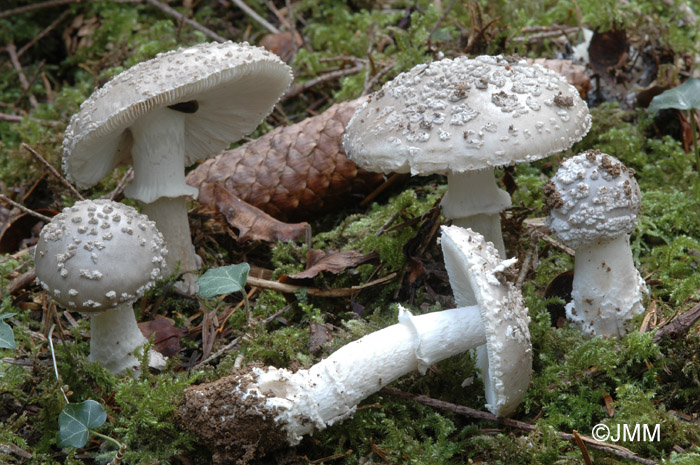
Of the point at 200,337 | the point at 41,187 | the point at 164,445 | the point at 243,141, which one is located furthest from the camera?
the point at 243,141

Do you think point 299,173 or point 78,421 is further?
point 299,173

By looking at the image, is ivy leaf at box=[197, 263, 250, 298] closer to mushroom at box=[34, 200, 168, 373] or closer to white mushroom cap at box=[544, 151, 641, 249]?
mushroom at box=[34, 200, 168, 373]

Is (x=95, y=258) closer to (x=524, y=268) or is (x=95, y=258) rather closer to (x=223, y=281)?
(x=223, y=281)

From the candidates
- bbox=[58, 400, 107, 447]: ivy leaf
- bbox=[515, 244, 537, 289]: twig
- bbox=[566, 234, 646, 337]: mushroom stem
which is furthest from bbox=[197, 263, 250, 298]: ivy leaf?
bbox=[566, 234, 646, 337]: mushroom stem

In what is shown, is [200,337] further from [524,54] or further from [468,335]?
[524,54]

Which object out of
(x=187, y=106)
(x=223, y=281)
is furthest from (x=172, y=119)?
(x=223, y=281)

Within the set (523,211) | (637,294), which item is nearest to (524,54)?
(523,211)
